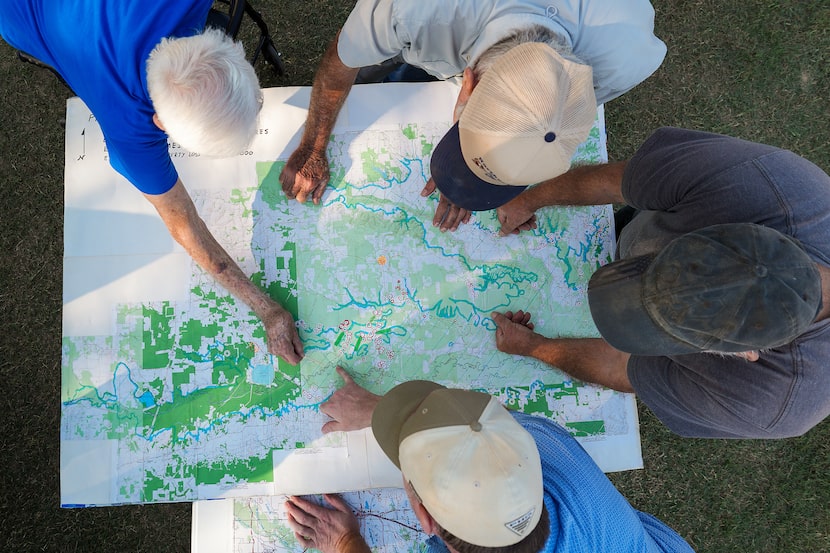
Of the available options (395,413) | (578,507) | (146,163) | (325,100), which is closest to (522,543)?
(578,507)

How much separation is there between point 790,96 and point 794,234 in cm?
156

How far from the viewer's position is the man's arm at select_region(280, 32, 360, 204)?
1.71 m

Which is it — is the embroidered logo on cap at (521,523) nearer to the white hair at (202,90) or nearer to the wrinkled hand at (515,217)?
the wrinkled hand at (515,217)

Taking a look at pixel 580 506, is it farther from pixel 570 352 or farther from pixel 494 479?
pixel 570 352

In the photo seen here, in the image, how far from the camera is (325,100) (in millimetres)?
1707

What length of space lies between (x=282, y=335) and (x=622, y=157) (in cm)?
157

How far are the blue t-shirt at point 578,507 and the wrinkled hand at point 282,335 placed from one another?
2.22 feet

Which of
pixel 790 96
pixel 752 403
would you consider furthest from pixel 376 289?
pixel 790 96

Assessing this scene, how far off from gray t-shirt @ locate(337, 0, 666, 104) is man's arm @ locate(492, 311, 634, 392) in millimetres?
740

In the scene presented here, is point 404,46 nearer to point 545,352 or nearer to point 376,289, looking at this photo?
point 376,289


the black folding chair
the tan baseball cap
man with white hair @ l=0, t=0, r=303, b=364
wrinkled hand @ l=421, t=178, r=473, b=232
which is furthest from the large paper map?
the tan baseball cap

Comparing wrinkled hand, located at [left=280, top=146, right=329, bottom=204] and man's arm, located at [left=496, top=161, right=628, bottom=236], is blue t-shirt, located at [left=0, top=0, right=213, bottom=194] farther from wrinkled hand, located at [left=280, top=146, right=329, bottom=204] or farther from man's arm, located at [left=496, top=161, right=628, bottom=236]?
man's arm, located at [left=496, top=161, right=628, bottom=236]

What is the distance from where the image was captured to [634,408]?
1765mm

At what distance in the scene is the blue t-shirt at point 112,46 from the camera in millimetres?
1183
